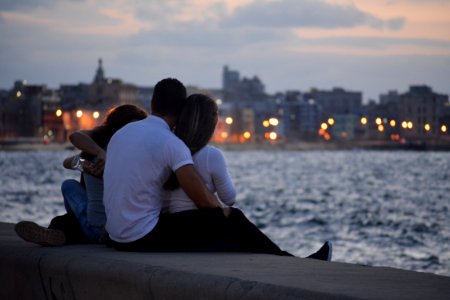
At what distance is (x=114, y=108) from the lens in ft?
18.2

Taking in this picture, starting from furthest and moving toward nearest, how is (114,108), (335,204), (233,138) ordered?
1. (233,138)
2. (335,204)
3. (114,108)

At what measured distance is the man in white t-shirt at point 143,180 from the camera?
4.69m

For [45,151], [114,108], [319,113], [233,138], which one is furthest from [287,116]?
[114,108]

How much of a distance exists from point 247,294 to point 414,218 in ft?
88.2

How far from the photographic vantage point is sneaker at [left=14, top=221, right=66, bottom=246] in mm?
4809

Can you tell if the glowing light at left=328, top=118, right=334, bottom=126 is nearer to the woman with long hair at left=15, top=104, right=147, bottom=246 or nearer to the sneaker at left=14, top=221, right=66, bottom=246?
the woman with long hair at left=15, top=104, right=147, bottom=246

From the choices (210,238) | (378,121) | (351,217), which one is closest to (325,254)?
(210,238)

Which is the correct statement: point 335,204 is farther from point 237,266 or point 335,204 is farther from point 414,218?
point 237,266

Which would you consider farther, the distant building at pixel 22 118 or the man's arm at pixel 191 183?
the distant building at pixel 22 118

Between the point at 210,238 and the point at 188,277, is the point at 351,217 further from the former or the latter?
the point at 188,277

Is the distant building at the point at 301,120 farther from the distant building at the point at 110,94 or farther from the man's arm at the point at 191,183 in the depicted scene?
the man's arm at the point at 191,183

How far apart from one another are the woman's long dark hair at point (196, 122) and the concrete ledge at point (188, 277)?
0.52m

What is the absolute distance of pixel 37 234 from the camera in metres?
4.82

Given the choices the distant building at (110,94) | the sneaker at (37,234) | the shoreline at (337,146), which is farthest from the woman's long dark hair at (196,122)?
the distant building at (110,94)
